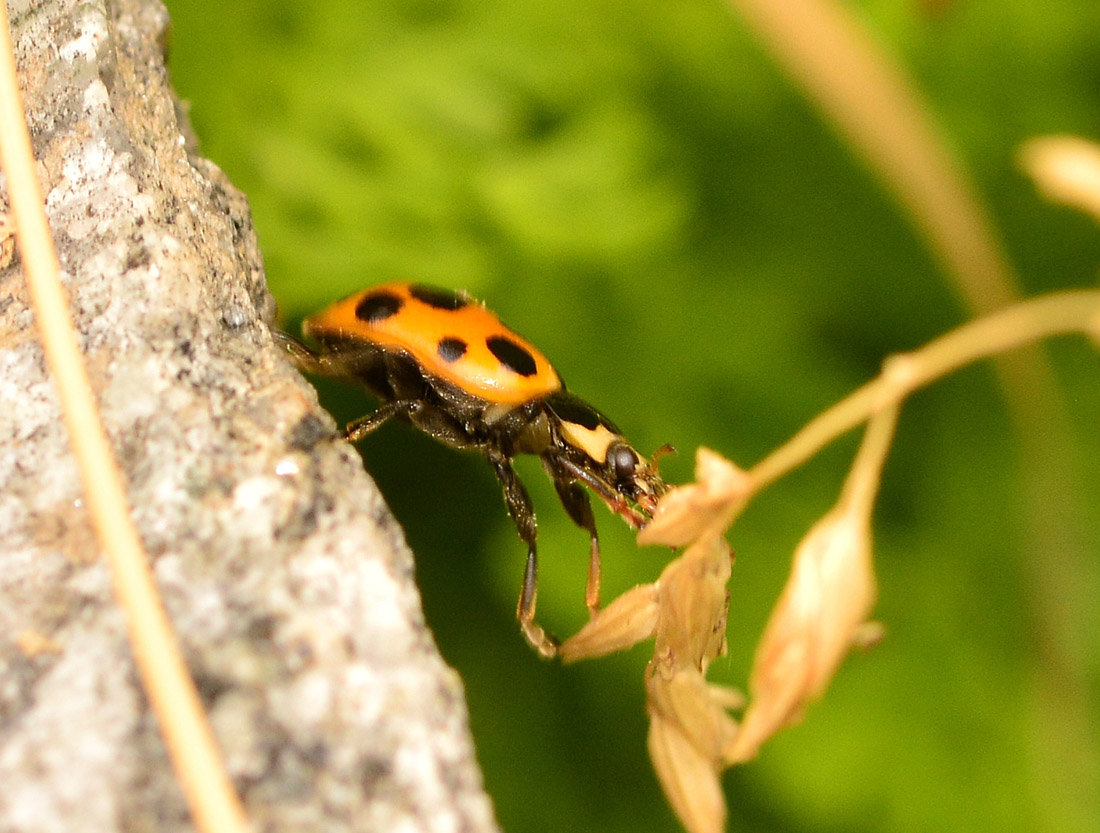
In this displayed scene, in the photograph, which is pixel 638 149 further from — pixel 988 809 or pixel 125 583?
pixel 125 583

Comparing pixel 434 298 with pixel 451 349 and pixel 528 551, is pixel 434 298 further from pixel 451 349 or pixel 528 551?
pixel 528 551

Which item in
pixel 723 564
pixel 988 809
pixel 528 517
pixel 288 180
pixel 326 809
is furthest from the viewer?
pixel 988 809

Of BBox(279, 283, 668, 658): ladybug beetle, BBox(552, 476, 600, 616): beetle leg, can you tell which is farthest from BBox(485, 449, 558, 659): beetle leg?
BBox(552, 476, 600, 616): beetle leg

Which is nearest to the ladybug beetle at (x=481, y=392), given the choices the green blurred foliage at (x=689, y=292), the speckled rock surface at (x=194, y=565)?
the green blurred foliage at (x=689, y=292)

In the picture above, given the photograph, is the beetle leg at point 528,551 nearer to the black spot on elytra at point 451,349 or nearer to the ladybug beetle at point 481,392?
the ladybug beetle at point 481,392

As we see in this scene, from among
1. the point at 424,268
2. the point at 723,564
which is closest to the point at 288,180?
the point at 424,268

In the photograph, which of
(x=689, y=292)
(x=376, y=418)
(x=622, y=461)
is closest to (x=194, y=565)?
(x=376, y=418)
